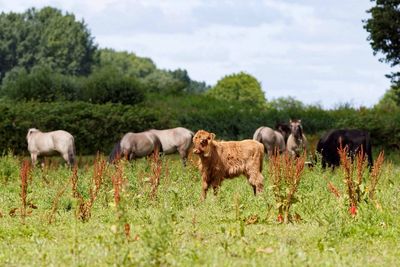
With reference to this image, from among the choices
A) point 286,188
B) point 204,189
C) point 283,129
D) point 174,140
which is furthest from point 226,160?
point 283,129

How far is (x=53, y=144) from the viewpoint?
28969mm

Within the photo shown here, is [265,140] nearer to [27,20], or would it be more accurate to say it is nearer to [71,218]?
[71,218]

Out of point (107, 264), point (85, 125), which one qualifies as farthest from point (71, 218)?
point (85, 125)

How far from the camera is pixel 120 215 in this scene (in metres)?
8.07

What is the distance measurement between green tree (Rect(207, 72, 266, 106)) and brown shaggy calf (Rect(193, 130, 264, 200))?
7195cm

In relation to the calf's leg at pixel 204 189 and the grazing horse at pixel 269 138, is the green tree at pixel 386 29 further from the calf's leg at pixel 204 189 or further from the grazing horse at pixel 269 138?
the calf's leg at pixel 204 189

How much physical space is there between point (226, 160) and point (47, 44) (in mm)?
70578

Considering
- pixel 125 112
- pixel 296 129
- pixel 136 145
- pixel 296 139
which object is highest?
pixel 125 112

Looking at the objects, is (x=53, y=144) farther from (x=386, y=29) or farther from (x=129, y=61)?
(x=129, y=61)

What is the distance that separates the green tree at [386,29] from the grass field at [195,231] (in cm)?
2220

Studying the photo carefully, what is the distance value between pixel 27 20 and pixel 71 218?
83.1 metres

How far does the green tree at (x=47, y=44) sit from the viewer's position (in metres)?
82.9

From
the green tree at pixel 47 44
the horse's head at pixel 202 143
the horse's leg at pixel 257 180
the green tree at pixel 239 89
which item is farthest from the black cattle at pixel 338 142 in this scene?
the green tree at pixel 239 89

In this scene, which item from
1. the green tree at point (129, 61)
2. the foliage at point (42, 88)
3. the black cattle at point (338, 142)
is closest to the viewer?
the black cattle at point (338, 142)
